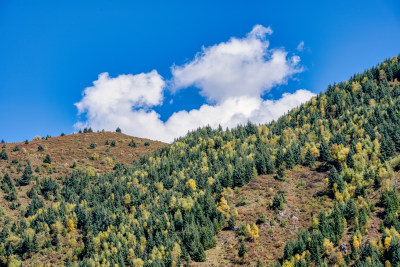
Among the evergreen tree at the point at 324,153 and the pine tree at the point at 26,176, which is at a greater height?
the pine tree at the point at 26,176

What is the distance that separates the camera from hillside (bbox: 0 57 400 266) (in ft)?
357

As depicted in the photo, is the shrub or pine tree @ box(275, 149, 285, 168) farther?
pine tree @ box(275, 149, 285, 168)

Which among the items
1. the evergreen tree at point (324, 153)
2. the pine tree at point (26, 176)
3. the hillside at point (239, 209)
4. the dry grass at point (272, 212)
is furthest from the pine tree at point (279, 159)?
the pine tree at point (26, 176)

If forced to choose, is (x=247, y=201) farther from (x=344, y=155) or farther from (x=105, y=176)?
(x=105, y=176)

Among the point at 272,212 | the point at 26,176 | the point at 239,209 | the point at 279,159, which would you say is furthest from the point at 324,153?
the point at 26,176

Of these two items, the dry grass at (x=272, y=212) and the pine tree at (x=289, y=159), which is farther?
the pine tree at (x=289, y=159)

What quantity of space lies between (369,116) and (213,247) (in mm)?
116110

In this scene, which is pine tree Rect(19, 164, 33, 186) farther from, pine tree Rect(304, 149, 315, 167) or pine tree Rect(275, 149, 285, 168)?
pine tree Rect(304, 149, 315, 167)

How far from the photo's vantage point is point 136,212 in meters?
147

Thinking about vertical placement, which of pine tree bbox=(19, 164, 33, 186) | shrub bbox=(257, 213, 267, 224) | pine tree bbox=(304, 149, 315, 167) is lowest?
shrub bbox=(257, 213, 267, 224)

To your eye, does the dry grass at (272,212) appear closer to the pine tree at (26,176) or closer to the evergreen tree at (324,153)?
the evergreen tree at (324,153)

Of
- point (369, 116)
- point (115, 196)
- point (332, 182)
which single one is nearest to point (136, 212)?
point (115, 196)

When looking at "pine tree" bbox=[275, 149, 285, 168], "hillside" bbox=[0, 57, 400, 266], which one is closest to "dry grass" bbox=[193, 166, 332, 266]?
"hillside" bbox=[0, 57, 400, 266]

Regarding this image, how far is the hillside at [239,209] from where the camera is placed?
108875 mm
